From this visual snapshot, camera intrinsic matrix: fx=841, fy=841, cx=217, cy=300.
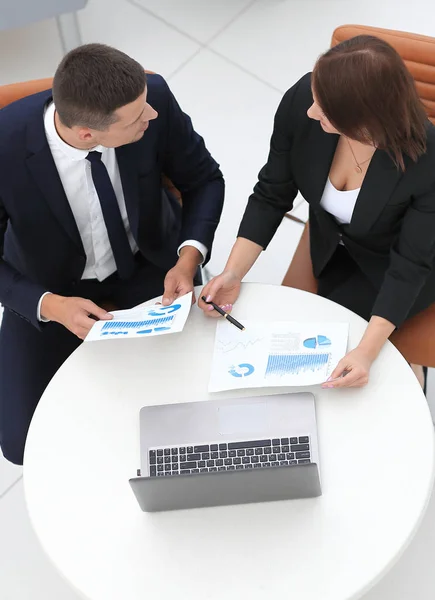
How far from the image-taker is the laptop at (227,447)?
171 centimetres

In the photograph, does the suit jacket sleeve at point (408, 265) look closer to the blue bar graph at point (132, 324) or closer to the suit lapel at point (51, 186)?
the blue bar graph at point (132, 324)

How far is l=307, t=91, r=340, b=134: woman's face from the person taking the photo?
6.33ft

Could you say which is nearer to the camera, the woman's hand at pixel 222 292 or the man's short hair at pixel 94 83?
the man's short hair at pixel 94 83

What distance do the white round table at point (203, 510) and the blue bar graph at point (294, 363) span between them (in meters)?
0.06

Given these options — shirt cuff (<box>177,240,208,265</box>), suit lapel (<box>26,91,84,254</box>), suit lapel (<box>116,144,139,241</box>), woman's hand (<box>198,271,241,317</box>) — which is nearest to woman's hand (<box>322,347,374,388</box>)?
woman's hand (<box>198,271,241,317</box>)

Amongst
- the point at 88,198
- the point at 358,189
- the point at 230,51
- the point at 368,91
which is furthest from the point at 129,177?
the point at 230,51

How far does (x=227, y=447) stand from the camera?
1.86m

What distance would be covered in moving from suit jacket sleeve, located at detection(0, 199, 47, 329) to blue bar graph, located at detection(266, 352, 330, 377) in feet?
2.18

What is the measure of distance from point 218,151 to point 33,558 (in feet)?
5.86

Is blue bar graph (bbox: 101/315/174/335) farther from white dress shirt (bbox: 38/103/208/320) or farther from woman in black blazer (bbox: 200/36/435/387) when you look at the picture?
white dress shirt (bbox: 38/103/208/320)

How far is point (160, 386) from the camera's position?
6.57 feet

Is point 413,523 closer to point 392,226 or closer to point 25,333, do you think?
point 392,226

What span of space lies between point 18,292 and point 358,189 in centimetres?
92

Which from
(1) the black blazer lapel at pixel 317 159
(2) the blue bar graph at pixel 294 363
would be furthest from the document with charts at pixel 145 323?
(1) the black blazer lapel at pixel 317 159
